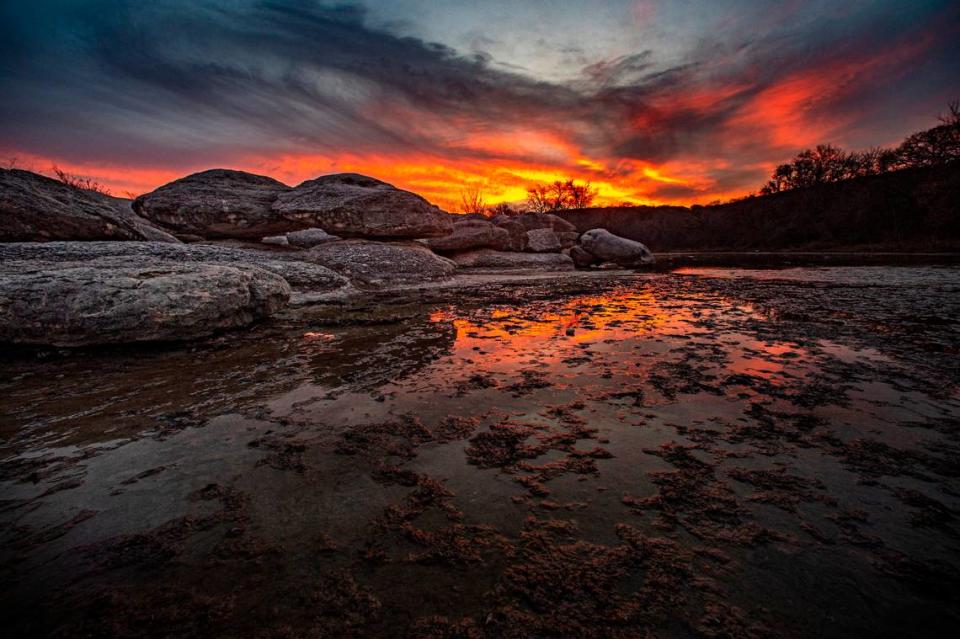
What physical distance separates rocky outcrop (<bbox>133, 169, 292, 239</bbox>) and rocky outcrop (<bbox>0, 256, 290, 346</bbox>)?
492 centimetres

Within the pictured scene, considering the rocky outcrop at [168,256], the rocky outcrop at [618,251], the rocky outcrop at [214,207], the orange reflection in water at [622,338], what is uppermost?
the rocky outcrop at [214,207]

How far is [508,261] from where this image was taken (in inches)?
572

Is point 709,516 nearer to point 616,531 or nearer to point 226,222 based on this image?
point 616,531

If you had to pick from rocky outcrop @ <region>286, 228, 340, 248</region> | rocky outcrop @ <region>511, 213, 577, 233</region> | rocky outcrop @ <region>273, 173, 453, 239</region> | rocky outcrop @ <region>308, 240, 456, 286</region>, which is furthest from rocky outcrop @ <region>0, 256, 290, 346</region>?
rocky outcrop @ <region>511, 213, 577, 233</region>

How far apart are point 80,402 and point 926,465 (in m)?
4.18

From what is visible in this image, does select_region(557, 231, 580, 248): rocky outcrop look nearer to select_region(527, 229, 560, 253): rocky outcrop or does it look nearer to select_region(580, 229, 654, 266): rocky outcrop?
select_region(527, 229, 560, 253): rocky outcrop

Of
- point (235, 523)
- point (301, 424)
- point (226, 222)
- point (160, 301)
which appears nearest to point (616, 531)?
point (235, 523)

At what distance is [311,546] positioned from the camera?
3.56 feet

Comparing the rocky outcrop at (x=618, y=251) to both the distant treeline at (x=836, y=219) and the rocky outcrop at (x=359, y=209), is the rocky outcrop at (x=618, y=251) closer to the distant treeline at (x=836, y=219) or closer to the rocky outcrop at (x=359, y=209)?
the rocky outcrop at (x=359, y=209)

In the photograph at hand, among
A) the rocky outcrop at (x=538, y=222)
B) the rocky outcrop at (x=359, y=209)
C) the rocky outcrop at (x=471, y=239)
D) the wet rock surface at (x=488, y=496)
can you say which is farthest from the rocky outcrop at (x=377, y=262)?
the rocky outcrop at (x=538, y=222)

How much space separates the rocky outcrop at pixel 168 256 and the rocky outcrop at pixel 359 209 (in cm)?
240

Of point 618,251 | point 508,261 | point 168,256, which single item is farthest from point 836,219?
point 168,256

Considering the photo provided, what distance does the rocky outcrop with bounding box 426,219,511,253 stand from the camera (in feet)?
46.1

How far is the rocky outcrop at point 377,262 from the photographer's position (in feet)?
26.0
